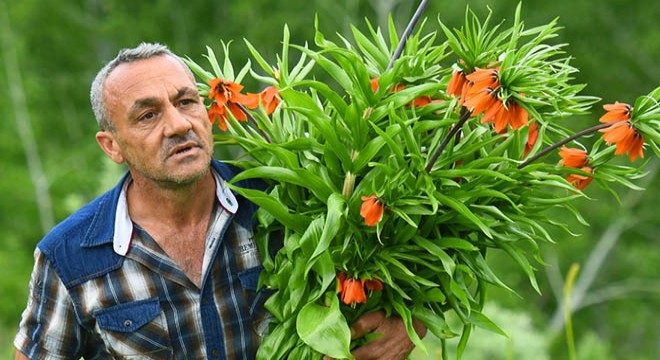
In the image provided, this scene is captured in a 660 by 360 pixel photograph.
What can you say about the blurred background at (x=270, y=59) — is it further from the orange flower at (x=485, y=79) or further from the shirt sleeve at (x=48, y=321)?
the orange flower at (x=485, y=79)

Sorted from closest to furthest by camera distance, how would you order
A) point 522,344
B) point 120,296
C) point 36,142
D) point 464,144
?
point 464,144
point 120,296
point 522,344
point 36,142

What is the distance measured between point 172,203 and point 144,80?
384 millimetres

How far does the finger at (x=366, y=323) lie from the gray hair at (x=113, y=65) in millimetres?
864

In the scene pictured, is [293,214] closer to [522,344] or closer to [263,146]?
[263,146]

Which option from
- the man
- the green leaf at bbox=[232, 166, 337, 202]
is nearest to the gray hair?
the man

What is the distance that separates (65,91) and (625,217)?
11560 mm

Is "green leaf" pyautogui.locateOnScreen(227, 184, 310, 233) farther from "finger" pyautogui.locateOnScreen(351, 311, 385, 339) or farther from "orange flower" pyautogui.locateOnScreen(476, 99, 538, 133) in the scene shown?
"orange flower" pyautogui.locateOnScreen(476, 99, 538, 133)

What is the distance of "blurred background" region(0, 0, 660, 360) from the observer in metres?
18.4

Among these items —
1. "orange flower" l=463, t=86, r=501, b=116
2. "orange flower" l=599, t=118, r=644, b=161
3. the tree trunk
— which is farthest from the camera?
the tree trunk

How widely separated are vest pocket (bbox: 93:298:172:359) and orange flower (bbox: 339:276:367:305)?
62 cm

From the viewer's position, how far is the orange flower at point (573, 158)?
2.93 metres

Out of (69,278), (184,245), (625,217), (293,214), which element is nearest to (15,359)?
(69,278)

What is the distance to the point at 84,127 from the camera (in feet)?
77.2

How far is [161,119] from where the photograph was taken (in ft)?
9.88
